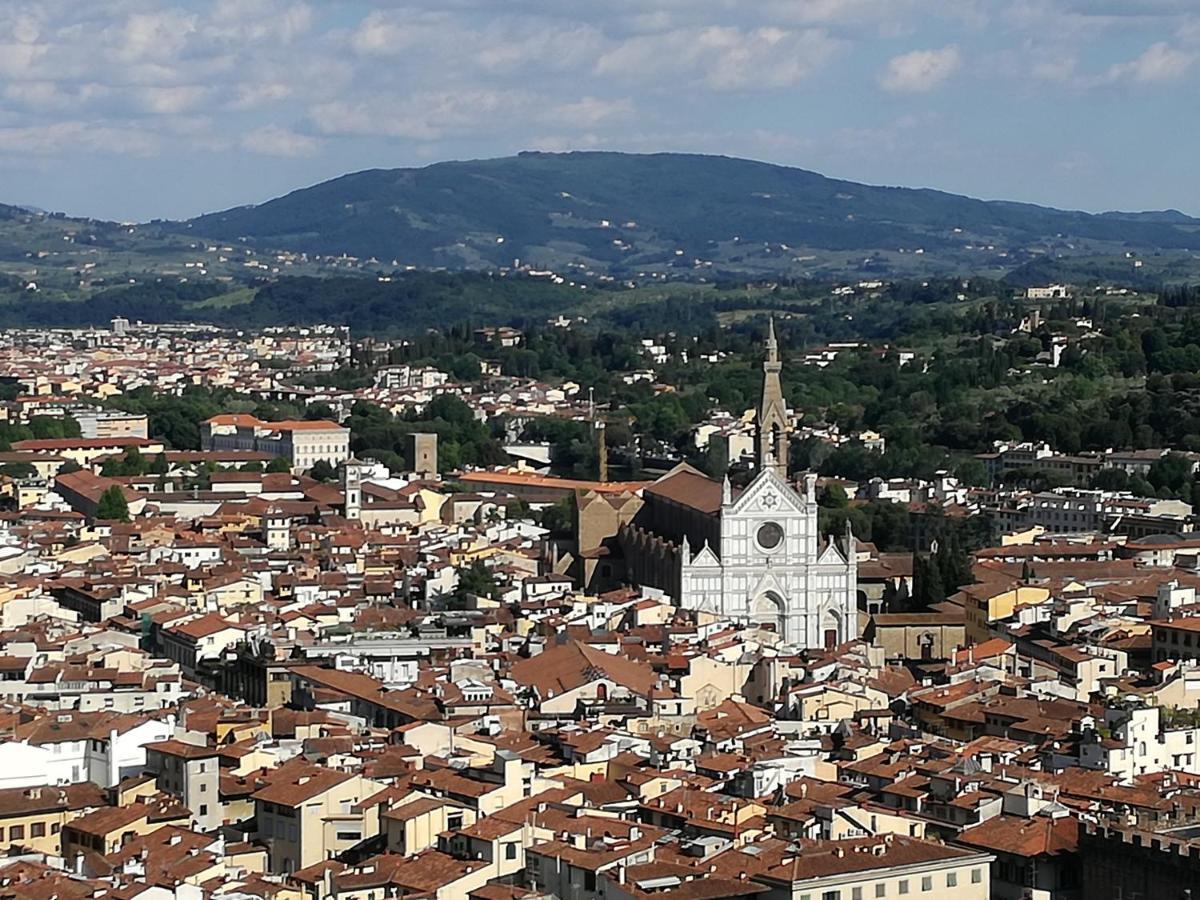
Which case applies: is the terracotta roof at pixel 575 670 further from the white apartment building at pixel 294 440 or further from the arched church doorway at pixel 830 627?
the white apartment building at pixel 294 440

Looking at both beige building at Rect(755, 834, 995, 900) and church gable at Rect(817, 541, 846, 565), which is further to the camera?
church gable at Rect(817, 541, 846, 565)

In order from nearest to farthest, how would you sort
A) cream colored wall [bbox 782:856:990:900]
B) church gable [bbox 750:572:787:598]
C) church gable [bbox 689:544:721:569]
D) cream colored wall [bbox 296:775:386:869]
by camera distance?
cream colored wall [bbox 782:856:990:900]
cream colored wall [bbox 296:775:386:869]
church gable [bbox 689:544:721:569]
church gable [bbox 750:572:787:598]

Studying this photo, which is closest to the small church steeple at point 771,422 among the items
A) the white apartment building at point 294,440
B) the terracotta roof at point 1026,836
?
the terracotta roof at point 1026,836

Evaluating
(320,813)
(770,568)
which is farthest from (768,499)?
(320,813)

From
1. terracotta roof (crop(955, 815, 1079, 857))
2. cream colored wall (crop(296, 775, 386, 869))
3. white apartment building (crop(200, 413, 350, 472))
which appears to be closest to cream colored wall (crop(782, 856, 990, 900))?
terracotta roof (crop(955, 815, 1079, 857))

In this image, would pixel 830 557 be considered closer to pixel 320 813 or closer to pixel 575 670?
pixel 575 670

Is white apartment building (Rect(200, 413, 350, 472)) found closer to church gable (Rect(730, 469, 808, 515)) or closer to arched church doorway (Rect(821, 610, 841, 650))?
church gable (Rect(730, 469, 808, 515))

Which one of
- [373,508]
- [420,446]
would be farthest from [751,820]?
[420,446]

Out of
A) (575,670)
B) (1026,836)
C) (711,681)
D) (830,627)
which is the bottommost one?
(830,627)

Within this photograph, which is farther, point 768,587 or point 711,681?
point 768,587
